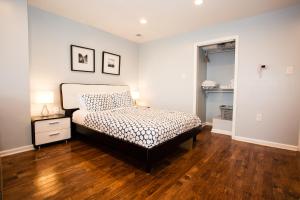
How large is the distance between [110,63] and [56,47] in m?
1.34

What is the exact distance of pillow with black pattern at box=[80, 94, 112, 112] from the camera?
316cm

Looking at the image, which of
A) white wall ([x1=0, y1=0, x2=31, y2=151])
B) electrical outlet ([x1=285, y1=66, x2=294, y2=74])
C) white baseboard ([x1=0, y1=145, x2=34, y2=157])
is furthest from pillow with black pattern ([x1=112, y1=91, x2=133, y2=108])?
electrical outlet ([x1=285, y1=66, x2=294, y2=74])

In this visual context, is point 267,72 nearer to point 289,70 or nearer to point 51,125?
point 289,70

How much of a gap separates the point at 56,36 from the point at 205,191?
3697 mm

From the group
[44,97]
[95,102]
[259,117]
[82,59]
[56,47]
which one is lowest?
[259,117]

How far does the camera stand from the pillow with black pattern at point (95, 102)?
3.16 meters

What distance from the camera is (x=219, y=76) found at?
4613 mm

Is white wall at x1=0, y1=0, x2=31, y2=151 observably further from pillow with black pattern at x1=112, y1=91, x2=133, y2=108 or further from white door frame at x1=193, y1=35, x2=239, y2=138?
white door frame at x1=193, y1=35, x2=239, y2=138

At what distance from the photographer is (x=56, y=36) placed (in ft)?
10.6

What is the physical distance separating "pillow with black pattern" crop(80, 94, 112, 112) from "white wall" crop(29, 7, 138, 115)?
0.66 m

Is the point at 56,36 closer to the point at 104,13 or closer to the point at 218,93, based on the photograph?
the point at 104,13

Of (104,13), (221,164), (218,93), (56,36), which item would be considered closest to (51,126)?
(56,36)

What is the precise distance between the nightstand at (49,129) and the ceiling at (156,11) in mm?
2045

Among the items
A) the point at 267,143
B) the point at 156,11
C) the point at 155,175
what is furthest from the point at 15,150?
the point at 267,143
